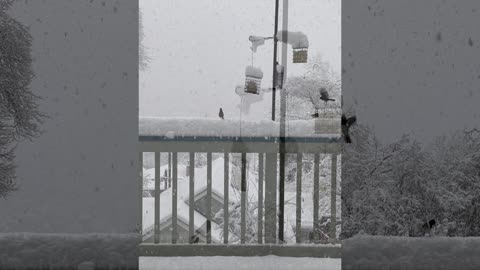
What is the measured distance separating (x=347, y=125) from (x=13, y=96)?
1.36 meters

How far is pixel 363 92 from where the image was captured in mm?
2074

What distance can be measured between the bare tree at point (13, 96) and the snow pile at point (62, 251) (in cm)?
20

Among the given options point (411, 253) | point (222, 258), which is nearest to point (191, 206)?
point (222, 258)

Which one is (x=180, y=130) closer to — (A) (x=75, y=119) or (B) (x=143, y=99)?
(B) (x=143, y=99)

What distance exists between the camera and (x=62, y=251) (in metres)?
1.84

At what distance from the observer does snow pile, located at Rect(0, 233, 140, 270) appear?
1.83 metres

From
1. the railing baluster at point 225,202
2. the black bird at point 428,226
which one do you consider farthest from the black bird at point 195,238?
the black bird at point 428,226

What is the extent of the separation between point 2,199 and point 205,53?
0.99 metres

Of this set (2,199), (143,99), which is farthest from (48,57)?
(2,199)

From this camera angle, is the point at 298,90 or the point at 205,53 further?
the point at 298,90

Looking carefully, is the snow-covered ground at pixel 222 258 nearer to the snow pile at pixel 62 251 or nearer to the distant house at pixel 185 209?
the snow pile at pixel 62 251

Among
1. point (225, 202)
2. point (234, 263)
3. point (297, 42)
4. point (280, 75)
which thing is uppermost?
point (297, 42)

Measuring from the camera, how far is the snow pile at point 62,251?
1.83m

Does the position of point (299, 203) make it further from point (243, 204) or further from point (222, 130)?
point (222, 130)
